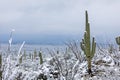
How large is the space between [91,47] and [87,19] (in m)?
0.79

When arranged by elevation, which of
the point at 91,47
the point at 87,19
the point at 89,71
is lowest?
the point at 89,71

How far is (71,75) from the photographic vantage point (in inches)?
247

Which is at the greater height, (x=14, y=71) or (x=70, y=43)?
(x=70, y=43)

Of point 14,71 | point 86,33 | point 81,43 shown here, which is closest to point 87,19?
point 86,33

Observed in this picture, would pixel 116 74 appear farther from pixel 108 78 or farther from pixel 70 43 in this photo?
pixel 70 43

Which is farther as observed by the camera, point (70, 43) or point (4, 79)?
point (70, 43)

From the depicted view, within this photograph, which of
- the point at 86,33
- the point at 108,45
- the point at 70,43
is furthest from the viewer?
the point at 86,33

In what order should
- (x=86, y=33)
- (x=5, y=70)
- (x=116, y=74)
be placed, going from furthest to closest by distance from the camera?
1. (x=86, y=33)
2. (x=116, y=74)
3. (x=5, y=70)

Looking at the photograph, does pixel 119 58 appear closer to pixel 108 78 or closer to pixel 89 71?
pixel 108 78

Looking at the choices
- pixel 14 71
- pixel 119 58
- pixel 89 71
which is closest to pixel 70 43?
pixel 89 71

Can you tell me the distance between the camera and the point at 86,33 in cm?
1011

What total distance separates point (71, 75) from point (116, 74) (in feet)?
2.49

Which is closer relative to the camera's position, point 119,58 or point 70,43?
point 119,58

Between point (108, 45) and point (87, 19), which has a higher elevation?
point (87, 19)
